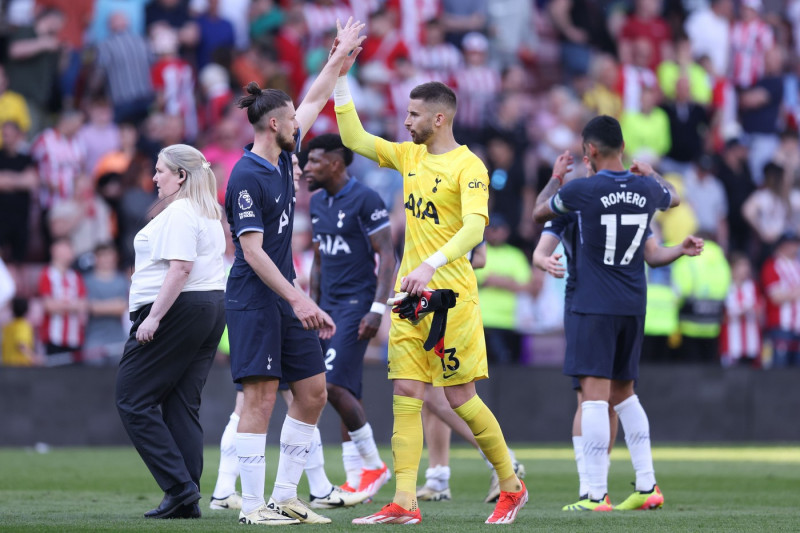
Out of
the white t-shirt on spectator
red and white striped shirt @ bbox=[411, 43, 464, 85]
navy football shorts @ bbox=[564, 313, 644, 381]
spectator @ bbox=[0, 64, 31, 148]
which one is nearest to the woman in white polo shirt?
the white t-shirt on spectator

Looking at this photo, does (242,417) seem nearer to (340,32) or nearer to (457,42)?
(340,32)

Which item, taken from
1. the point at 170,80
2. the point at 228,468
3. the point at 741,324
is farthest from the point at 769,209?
the point at 228,468

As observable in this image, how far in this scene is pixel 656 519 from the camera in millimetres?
8180

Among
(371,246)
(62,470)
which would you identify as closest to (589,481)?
(371,246)

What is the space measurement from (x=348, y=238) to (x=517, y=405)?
6.76 m

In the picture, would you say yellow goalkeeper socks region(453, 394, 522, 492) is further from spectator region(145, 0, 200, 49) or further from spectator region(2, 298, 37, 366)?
spectator region(145, 0, 200, 49)

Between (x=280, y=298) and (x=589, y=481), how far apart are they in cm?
275

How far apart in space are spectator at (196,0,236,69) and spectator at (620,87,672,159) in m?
6.13

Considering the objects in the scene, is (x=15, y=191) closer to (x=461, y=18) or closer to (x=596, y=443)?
(x=461, y=18)

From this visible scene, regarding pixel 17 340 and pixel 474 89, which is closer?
pixel 17 340

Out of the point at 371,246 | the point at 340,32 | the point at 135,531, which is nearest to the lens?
the point at 135,531

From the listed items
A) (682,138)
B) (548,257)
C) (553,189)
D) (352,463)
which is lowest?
(352,463)

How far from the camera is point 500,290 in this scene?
16.2 m

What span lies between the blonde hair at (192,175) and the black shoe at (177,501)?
1766 mm
